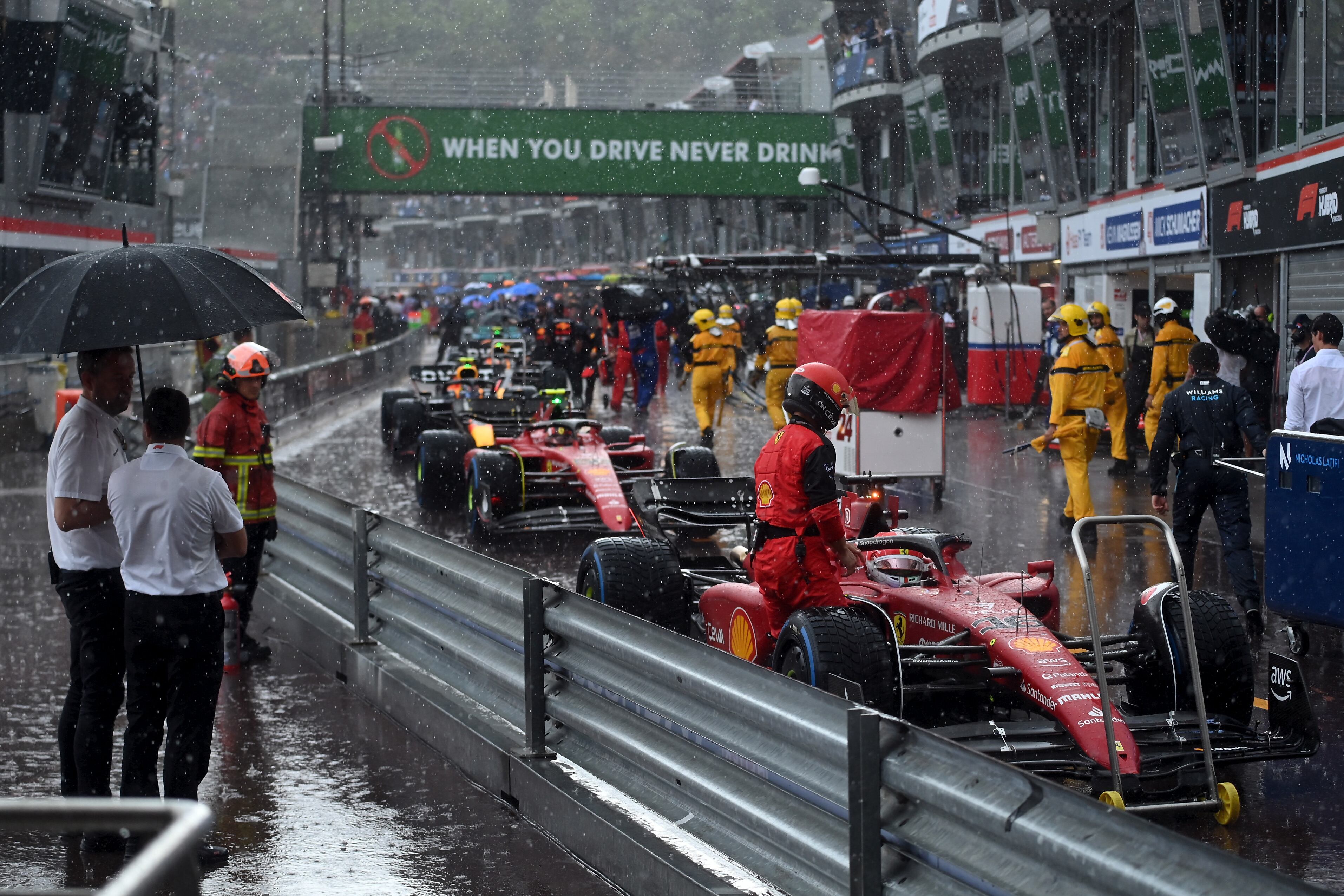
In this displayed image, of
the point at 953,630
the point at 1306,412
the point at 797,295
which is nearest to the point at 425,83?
the point at 797,295

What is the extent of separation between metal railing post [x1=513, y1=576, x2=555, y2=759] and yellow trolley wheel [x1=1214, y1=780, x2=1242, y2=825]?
2499mm

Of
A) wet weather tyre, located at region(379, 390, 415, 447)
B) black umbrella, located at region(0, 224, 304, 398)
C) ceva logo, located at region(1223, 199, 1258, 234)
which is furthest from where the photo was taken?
ceva logo, located at region(1223, 199, 1258, 234)

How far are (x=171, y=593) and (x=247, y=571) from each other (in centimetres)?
314

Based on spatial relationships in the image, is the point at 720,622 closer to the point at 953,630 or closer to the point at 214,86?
the point at 953,630

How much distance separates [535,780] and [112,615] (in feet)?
5.49

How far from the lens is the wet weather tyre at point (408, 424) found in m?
18.6

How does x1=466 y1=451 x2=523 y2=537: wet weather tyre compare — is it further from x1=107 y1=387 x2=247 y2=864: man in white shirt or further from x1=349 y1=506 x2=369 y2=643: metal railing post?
x1=107 y1=387 x2=247 y2=864: man in white shirt

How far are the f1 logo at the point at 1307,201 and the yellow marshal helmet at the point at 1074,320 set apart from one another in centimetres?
699

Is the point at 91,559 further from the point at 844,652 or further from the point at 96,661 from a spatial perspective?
the point at 844,652

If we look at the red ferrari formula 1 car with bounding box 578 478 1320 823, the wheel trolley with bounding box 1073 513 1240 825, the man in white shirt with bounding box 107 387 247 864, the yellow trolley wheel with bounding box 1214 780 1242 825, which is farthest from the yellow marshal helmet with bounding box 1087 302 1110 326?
the man in white shirt with bounding box 107 387 247 864

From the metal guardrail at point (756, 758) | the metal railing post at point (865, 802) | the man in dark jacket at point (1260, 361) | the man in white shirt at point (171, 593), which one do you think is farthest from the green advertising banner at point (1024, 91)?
the metal railing post at point (865, 802)

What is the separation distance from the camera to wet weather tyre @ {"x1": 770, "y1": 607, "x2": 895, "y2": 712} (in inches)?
230

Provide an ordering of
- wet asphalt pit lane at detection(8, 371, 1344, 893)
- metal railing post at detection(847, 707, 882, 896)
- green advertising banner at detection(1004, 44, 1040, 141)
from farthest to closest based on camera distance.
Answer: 1. green advertising banner at detection(1004, 44, 1040, 141)
2. wet asphalt pit lane at detection(8, 371, 1344, 893)
3. metal railing post at detection(847, 707, 882, 896)

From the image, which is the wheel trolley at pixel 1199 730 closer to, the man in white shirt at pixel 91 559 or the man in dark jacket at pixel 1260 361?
the man in white shirt at pixel 91 559
